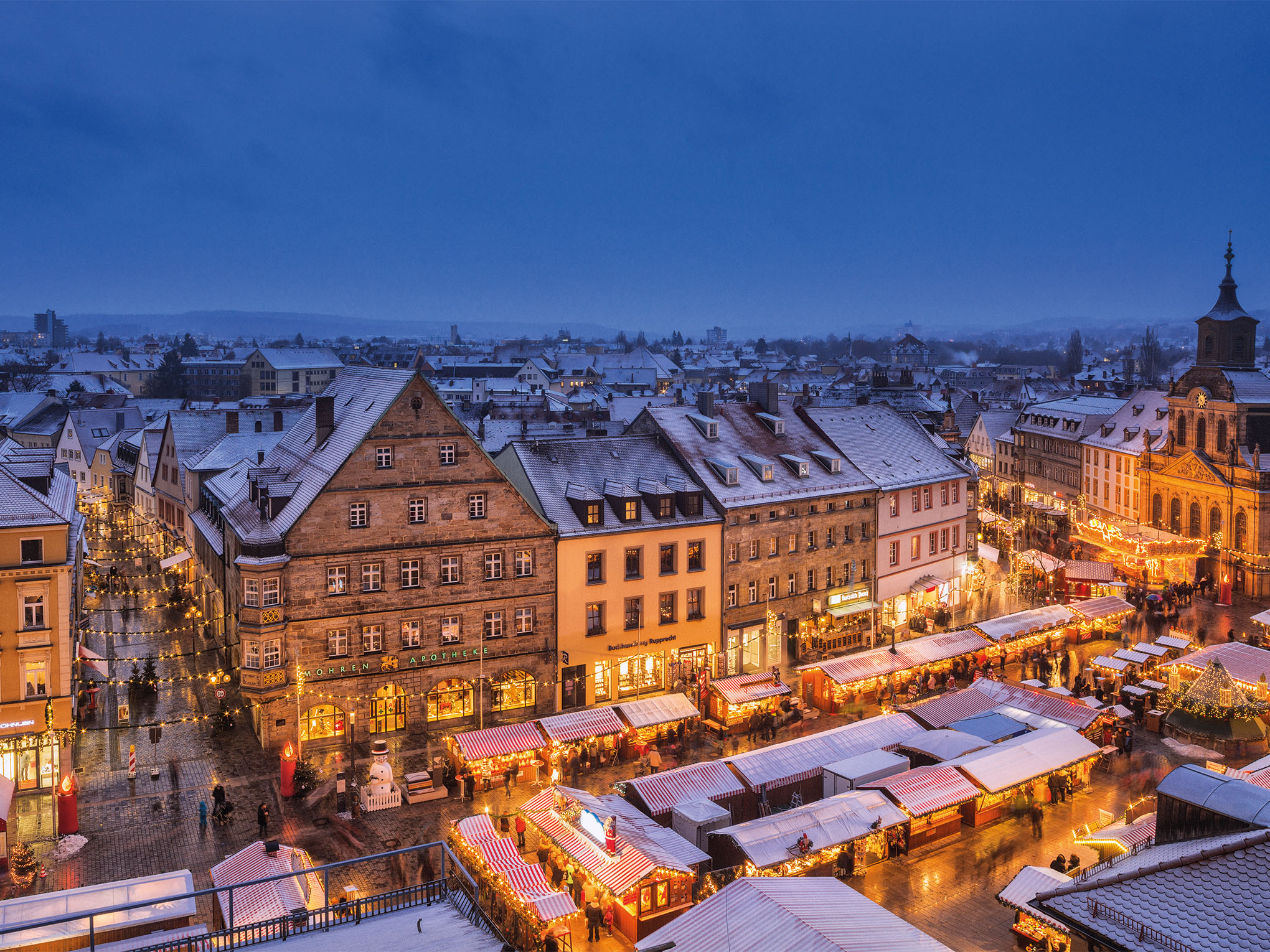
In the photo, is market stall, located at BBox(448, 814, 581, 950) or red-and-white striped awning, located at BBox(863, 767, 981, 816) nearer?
market stall, located at BBox(448, 814, 581, 950)

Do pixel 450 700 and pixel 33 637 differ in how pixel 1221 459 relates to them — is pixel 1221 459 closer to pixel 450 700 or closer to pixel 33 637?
pixel 450 700

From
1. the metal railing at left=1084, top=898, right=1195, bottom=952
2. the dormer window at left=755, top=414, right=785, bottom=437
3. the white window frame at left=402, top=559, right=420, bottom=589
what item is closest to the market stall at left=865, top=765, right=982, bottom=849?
the metal railing at left=1084, top=898, right=1195, bottom=952

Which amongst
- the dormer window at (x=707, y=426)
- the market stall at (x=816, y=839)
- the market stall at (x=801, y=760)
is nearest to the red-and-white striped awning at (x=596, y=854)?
the market stall at (x=816, y=839)

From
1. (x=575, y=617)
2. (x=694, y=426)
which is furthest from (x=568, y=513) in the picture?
(x=694, y=426)

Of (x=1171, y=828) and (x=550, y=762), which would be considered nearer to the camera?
(x=1171, y=828)

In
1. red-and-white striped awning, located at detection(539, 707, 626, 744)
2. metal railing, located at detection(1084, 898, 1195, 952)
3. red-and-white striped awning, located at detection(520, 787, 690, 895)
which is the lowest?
red-and-white striped awning, located at detection(520, 787, 690, 895)

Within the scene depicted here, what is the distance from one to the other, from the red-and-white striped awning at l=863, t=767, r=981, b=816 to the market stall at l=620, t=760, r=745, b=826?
4.57 meters

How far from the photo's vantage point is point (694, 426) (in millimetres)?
54156

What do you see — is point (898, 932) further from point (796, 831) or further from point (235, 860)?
point (235, 860)

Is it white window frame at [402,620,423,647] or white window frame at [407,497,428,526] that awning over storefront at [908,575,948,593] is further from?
white window frame at [407,497,428,526]

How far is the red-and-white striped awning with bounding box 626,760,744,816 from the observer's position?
105ft

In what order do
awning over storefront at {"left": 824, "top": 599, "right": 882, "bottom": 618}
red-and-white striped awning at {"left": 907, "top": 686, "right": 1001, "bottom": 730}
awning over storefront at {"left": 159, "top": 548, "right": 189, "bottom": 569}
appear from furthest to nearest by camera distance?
awning over storefront at {"left": 159, "top": 548, "right": 189, "bottom": 569}, awning over storefront at {"left": 824, "top": 599, "right": 882, "bottom": 618}, red-and-white striped awning at {"left": 907, "top": 686, "right": 1001, "bottom": 730}

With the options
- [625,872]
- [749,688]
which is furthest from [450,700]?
[625,872]

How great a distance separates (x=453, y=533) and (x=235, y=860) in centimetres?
1770
